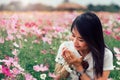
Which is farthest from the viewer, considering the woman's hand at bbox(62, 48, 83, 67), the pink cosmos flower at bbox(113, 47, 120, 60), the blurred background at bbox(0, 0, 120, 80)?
the pink cosmos flower at bbox(113, 47, 120, 60)

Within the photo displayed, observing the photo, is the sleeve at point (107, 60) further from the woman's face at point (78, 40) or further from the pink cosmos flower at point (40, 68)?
the pink cosmos flower at point (40, 68)

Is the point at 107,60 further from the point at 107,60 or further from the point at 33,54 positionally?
the point at 33,54

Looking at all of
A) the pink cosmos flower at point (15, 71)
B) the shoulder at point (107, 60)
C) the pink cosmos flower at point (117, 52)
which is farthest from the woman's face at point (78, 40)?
the pink cosmos flower at point (117, 52)

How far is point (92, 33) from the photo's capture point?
4.42ft

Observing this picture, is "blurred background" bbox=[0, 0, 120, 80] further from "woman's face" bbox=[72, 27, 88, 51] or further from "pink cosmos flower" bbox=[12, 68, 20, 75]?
"woman's face" bbox=[72, 27, 88, 51]

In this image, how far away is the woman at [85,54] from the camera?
4.38ft

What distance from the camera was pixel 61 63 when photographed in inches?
56.2

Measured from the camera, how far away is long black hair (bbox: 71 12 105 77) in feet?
4.38

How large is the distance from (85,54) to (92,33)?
4.1 inches

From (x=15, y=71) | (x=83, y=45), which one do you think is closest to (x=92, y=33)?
(x=83, y=45)

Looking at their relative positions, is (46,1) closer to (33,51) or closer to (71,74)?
(33,51)

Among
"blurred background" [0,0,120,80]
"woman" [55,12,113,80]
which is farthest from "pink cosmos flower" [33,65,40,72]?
"woman" [55,12,113,80]

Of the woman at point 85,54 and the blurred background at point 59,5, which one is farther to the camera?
the blurred background at point 59,5

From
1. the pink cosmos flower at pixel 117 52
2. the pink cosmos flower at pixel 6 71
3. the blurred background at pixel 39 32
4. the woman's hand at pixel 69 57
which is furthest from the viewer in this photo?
the pink cosmos flower at pixel 117 52
